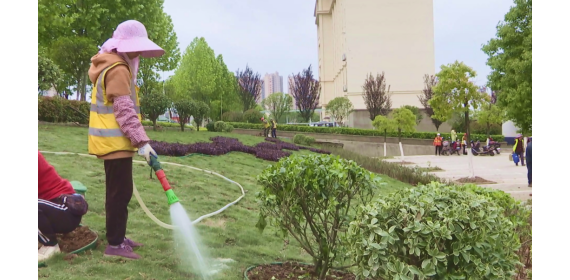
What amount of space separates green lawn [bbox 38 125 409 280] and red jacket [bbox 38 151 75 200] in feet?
1.65

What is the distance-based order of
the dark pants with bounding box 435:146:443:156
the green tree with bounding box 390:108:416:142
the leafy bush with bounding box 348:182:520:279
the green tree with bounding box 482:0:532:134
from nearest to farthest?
the leafy bush with bounding box 348:182:520:279
the green tree with bounding box 482:0:532:134
the green tree with bounding box 390:108:416:142
the dark pants with bounding box 435:146:443:156

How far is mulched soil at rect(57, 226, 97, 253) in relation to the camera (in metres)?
3.63

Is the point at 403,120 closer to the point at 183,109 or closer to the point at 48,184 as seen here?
the point at 183,109

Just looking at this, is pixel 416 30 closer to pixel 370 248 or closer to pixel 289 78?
pixel 289 78

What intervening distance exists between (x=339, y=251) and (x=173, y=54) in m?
24.8

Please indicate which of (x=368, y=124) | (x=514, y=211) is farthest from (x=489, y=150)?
(x=514, y=211)

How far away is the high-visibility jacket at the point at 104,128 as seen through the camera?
11.4 ft

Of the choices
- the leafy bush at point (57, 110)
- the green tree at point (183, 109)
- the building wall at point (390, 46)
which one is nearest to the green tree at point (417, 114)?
the building wall at point (390, 46)

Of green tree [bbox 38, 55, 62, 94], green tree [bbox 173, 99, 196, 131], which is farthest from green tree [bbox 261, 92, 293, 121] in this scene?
green tree [bbox 38, 55, 62, 94]

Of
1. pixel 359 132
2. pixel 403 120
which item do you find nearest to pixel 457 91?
pixel 403 120

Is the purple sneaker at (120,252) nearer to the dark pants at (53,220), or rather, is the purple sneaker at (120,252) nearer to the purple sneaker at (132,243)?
the purple sneaker at (132,243)

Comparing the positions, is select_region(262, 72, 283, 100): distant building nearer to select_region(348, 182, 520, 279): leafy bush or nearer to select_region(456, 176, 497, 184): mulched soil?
select_region(456, 176, 497, 184): mulched soil

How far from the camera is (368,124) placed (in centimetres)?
4088

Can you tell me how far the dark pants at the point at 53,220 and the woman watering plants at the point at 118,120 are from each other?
1.05 feet
